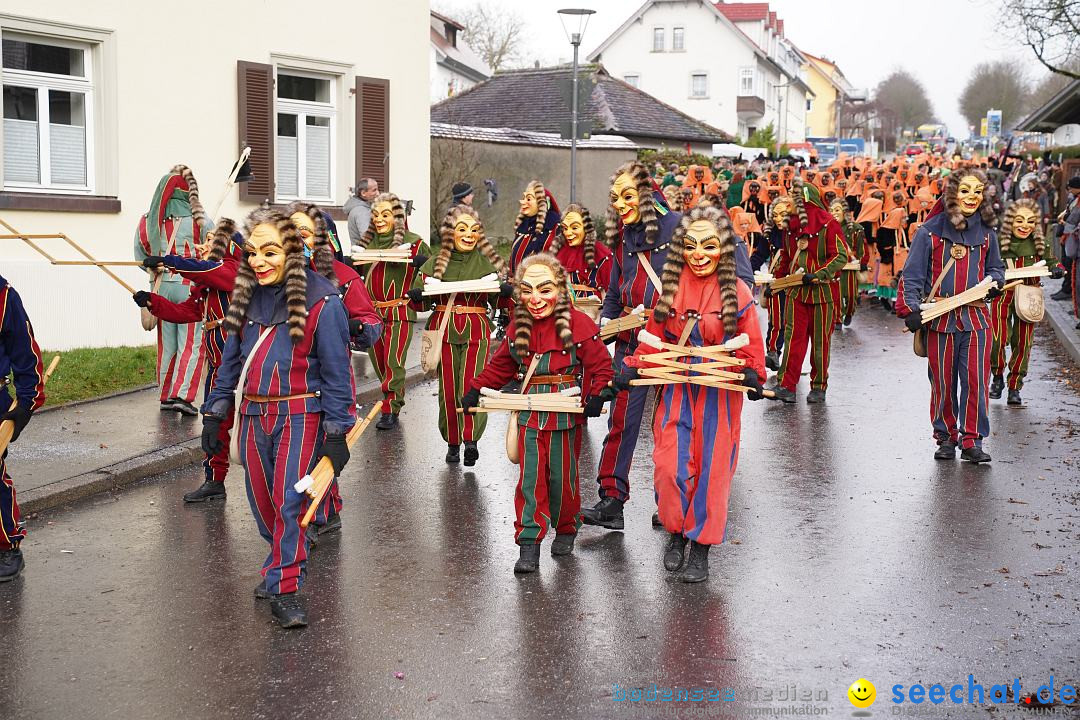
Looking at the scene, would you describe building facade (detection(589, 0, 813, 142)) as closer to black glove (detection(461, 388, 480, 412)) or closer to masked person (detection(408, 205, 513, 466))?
masked person (detection(408, 205, 513, 466))

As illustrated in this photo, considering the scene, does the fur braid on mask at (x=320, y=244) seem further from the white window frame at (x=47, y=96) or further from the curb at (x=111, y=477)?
the white window frame at (x=47, y=96)

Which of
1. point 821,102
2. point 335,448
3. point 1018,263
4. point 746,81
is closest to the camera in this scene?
point 335,448

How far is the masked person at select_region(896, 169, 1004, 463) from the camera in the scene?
30.5 feet

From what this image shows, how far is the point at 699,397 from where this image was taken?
647 cm

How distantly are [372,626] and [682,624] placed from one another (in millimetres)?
1363

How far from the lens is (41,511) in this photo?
790cm

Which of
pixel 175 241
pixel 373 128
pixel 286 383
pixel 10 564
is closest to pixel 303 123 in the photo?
pixel 373 128

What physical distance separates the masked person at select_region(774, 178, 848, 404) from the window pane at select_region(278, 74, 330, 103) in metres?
6.99

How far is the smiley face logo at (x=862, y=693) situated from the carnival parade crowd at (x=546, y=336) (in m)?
1.51

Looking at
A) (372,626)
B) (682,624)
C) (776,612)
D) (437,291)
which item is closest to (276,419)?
(372,626)

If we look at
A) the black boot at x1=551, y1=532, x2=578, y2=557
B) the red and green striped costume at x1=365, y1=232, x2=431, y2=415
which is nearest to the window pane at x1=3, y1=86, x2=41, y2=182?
the red and green striped costume at x1=365, y1=232, x2=431, y2=415

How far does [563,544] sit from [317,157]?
1083 centimetres

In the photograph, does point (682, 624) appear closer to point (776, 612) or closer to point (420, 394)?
point (776, 612)

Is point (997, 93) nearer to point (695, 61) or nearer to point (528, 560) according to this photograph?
point (695, 61)
